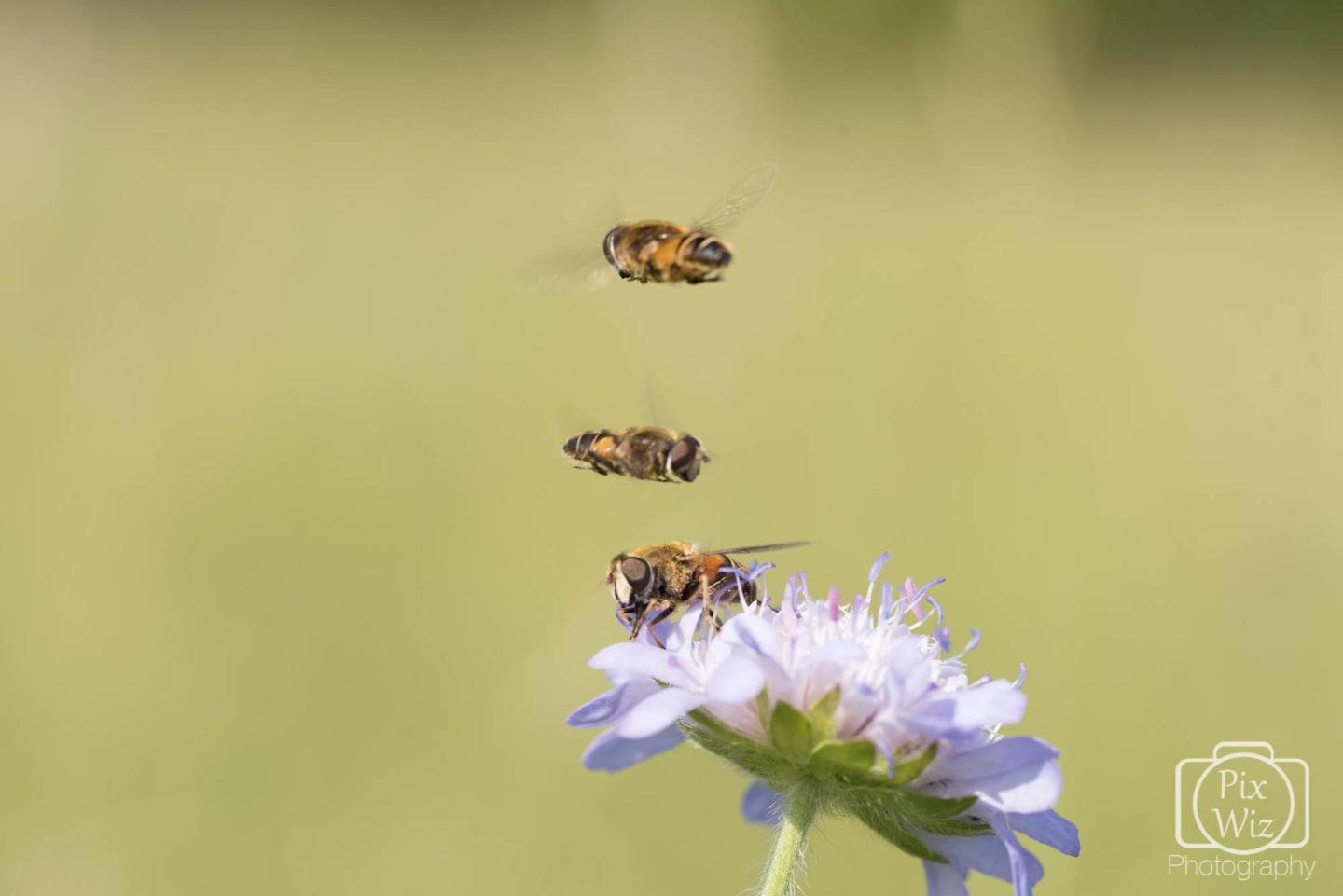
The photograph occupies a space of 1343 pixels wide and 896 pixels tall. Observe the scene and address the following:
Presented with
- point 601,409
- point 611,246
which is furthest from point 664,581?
point 601,409

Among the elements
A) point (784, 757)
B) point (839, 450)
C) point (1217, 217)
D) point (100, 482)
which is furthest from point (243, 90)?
point (784, 757)

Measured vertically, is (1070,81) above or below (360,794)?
above

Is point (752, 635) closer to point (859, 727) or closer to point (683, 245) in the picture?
point (859, 727)

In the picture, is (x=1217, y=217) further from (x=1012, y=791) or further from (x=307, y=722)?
(x=1012, y=791)

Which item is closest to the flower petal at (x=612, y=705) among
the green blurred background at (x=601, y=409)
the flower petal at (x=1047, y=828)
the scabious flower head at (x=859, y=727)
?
the scabious flower head at (x=859, y=727)

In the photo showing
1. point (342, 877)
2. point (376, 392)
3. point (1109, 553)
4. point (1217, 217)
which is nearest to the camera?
point (342, 877)

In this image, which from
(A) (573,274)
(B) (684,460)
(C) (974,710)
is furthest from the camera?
(A) (573,274)

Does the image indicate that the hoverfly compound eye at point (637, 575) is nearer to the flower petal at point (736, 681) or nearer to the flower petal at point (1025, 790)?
the flower petal at point (736, 681)
